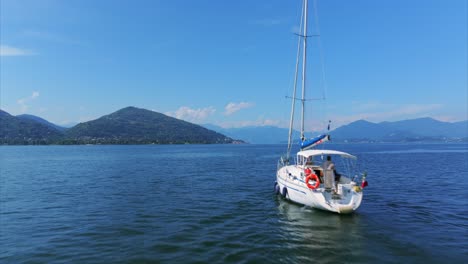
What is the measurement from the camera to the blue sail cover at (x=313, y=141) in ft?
77.6

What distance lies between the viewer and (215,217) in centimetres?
1873

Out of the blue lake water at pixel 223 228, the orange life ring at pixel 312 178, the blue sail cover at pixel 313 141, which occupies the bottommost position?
the blue lake water at pixel 223 228

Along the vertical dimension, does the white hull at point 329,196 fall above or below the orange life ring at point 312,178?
below

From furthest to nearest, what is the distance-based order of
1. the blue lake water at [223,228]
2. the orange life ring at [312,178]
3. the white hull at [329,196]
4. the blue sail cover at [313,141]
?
the blue sail cover at [313,141], the orange life ring at [312,178], the white hull at [329,196], the blue lake water at [223,228]

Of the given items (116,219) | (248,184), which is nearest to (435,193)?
(248,184)

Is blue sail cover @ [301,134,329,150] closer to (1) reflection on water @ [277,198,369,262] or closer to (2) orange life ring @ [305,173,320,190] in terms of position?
(2) orange life ring @ [305,173,320,190]

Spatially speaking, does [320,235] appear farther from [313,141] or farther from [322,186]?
[313,141]

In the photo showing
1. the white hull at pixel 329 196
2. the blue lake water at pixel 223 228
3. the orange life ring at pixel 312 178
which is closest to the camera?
the blue lake water at pixel 223 228

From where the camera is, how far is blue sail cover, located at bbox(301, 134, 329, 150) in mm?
23641

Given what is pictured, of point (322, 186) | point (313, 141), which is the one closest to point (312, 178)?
point (322, 186)

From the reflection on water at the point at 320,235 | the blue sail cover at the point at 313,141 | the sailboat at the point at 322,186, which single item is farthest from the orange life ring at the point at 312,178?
the blue sail cover at the point at 313,141

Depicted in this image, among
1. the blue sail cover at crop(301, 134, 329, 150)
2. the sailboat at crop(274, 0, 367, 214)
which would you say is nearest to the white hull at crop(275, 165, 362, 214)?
the sailboat at crop(274, 0, 367, 214)

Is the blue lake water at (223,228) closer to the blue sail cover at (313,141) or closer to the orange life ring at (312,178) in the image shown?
the orange life ring at (312,178)

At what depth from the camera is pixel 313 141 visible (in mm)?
24141
